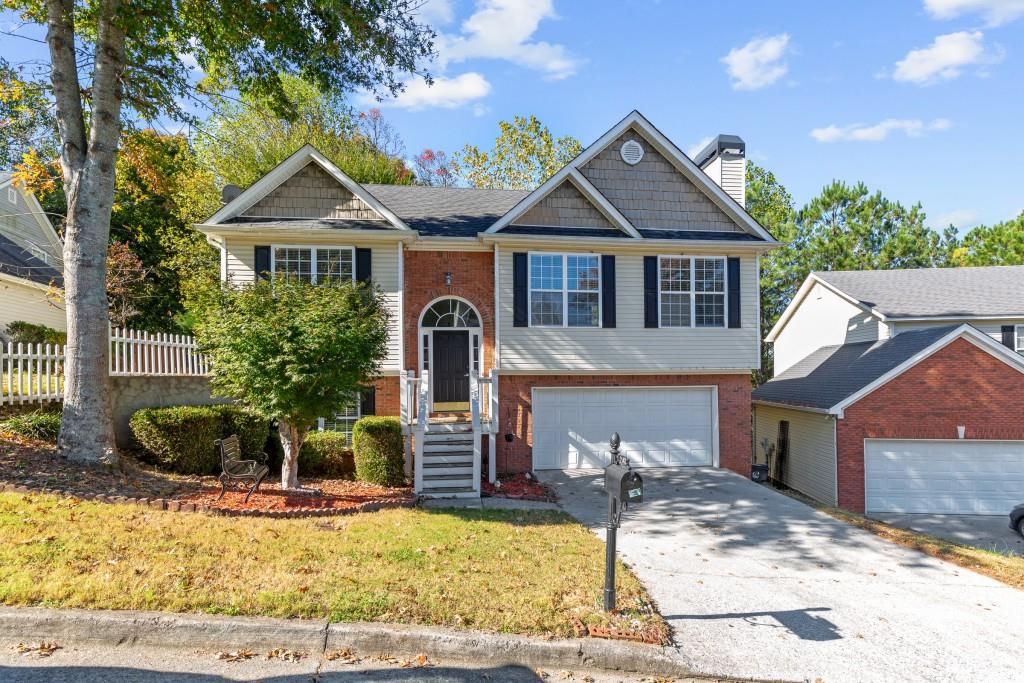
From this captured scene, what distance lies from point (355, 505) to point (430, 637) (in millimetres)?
4219

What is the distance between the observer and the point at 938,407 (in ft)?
43.5

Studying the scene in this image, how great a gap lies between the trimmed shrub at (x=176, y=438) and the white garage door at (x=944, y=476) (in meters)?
14.6

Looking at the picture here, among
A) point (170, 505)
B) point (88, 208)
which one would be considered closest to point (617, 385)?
point (170, 505)

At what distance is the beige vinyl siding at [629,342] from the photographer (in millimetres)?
12594

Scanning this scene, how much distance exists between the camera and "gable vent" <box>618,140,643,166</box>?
44.4 feet

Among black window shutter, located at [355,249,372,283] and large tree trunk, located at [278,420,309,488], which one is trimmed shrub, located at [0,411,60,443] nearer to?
large tree trunk, located at [278,420,309,488]

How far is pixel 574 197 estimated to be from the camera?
42.8 ft

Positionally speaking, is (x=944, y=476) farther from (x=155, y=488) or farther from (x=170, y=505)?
(x=155, y=488)

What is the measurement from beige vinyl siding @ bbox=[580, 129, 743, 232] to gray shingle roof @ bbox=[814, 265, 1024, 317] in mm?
8854

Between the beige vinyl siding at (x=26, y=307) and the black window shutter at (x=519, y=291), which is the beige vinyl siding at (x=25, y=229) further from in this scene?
the black window shutter at (x=519, y=291)

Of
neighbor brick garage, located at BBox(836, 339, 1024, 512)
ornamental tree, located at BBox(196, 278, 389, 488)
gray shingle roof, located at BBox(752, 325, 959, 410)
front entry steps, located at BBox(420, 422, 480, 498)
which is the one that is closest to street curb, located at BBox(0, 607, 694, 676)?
ornamental tree, located at BBox(196, 278, 389, 488)

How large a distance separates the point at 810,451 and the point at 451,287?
35.2 ft

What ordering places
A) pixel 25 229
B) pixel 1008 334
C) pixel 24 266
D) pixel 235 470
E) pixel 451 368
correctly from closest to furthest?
Answer: pixel 235 470 → pixel 451 368 → pixel 24 266 → pixel 1008 334 → pixel 25 229

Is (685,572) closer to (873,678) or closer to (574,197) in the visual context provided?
(873,678)
